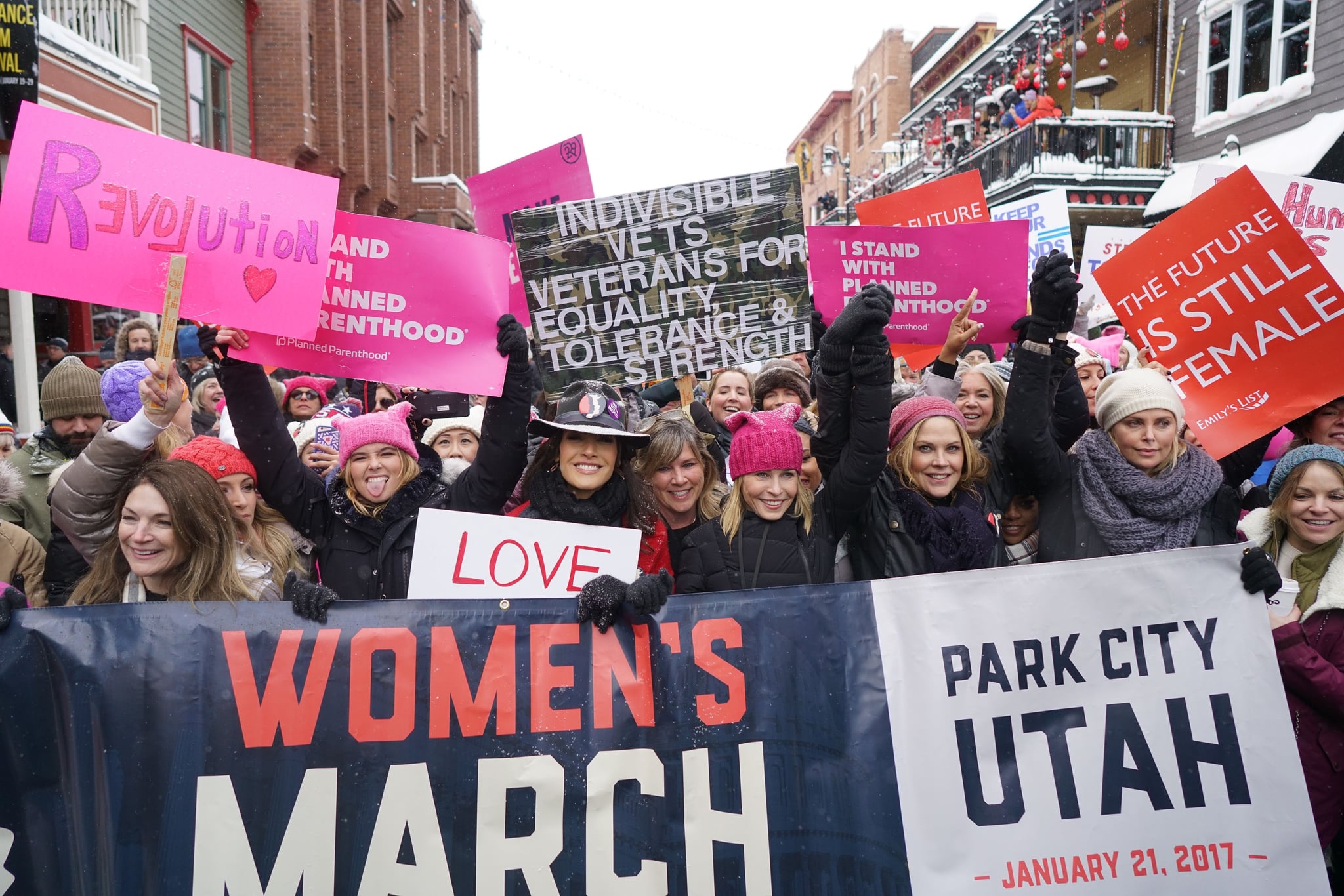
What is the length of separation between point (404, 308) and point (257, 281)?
51 cm

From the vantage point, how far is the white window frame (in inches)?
509

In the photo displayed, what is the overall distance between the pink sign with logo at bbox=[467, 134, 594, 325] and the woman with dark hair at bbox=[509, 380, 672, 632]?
1.37 meters

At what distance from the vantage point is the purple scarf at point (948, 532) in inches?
119

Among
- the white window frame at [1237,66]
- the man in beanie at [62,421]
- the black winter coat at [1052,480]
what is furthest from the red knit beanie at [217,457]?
the white window frame at [1237,66]

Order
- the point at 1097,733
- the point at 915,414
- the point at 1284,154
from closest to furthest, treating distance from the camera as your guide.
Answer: the point at 1097,733, the point at 915,414, the point at 1284,154

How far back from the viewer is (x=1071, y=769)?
2.47 metres

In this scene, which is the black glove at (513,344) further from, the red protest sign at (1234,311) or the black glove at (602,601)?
the red protest sign at (1234,311)

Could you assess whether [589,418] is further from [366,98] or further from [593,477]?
[366,98]

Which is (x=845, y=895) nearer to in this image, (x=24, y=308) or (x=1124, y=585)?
(x=1124, y=585)

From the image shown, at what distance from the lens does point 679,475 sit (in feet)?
11.4

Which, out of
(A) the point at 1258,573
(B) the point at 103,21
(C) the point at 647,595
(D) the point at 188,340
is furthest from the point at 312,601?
(B) the point at 103,21

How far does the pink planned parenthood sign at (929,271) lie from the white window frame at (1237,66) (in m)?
12.1

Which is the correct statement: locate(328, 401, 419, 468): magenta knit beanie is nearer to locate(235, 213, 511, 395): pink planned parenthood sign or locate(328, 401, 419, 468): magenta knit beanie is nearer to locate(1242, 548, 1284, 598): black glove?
locate(235, 213, 511, 395): pink planned parenthood sign

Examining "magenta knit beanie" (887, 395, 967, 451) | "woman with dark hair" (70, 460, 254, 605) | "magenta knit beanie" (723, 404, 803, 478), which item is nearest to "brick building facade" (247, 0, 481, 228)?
"woman with dark hair" (70, 460, 254, 605)
